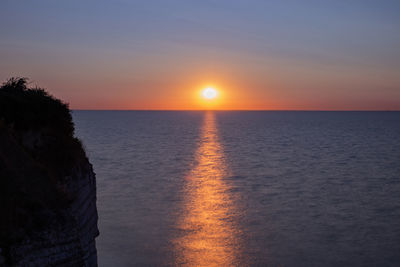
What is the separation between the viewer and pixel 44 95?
18500mm

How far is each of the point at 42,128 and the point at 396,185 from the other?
41539 millimetres

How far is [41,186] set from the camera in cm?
1282

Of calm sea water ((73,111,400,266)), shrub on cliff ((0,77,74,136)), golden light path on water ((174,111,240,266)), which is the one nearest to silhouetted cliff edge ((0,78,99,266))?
shrub on cliff ((0,77,74,136))

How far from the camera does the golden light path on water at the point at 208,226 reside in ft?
76.5

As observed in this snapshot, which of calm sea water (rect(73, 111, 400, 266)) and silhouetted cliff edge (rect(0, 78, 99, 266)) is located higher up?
silhouetted cliff edge (rect(0, 78, 99, 266))

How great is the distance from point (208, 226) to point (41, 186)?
18418 mm

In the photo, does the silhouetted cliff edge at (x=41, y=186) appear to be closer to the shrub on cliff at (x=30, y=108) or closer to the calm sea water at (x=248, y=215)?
the shrub on cliff at (x=30, y=108)

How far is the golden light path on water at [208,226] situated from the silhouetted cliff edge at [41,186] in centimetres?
885

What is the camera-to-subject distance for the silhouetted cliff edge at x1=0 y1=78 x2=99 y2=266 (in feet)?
34.3

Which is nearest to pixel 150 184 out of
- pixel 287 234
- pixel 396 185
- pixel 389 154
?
pixel 287 234

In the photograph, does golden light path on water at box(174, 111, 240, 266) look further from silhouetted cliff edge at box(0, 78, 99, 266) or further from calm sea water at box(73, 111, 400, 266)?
silhouetted cliff edge at box(0, 78, 99, 266)

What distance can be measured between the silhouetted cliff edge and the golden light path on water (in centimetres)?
885

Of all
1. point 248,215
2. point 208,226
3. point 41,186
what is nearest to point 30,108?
point 41,186

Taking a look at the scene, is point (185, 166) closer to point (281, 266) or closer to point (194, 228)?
point (194, 228)
